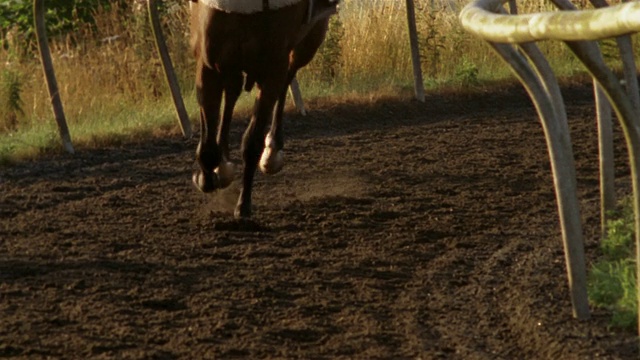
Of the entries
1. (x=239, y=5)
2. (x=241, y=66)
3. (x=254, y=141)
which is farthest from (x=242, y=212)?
(x=239, y=5)

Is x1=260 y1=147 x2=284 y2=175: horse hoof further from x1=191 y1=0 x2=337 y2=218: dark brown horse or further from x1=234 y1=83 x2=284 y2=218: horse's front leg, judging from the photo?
x1=234 y1=83 x2=284 y2=218: horse's front leg

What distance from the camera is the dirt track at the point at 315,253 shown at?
225 inches

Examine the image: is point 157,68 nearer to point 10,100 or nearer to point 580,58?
point 10,100

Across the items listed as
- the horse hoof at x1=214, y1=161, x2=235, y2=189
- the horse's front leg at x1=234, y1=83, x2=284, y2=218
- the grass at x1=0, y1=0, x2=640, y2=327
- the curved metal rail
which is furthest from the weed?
the curved metal rail

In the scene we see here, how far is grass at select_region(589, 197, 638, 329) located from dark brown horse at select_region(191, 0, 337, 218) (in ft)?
7.19

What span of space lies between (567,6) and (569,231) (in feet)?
3.51

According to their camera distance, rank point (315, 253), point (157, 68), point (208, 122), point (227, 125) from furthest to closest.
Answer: point (157, 68) → point (227, 125) → point (208, 122) → point (315, 253)

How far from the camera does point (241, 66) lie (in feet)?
27.3

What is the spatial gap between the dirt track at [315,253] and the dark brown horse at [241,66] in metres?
0.33

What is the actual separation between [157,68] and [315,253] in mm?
7400

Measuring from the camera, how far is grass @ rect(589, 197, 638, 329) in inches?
221

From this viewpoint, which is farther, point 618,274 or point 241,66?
point 241,66

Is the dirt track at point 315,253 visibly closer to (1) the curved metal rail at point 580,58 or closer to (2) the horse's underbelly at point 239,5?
(1) the curved metal rail at point 580,58

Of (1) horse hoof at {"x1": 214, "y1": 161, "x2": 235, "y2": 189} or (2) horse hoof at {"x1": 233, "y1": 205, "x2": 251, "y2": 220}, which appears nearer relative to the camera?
(2) horse hoof at {"x1": 233, "y1": 205, "x2": 251, "y2": 220}
